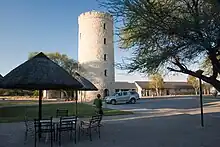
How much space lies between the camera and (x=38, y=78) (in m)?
8.64

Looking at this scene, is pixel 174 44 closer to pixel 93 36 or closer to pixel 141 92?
pixel 93 36

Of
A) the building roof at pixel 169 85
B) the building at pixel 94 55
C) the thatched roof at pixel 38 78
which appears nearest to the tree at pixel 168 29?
the thatched roof at pixel 38 78

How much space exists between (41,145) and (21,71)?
2.65 m

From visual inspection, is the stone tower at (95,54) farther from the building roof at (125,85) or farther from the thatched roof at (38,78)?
the thatched roof at (38,78)

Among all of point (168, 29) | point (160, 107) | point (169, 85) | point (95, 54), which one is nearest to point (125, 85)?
point (169, 85)

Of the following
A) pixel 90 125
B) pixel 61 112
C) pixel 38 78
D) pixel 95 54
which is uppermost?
pixel 95 54

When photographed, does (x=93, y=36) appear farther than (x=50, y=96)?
No

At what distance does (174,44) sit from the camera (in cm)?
764

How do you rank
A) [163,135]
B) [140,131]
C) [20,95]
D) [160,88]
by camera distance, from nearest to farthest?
1. [163,135]
2. [140,131]
3. [20,95]
4. [160,88]

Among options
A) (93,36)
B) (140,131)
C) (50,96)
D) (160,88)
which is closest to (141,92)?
(160,88)

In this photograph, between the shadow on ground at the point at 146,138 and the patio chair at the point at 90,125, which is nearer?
the shadow on ground at the point at 146,138

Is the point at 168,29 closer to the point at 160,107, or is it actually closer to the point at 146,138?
the point at 146,138

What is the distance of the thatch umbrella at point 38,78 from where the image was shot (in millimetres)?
8523

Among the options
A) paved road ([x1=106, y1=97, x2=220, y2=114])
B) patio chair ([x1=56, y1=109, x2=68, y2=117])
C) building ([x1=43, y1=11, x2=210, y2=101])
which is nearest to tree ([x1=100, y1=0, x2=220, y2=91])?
patio chair ([x1=56, y1=109, x2=68, y2=117])
